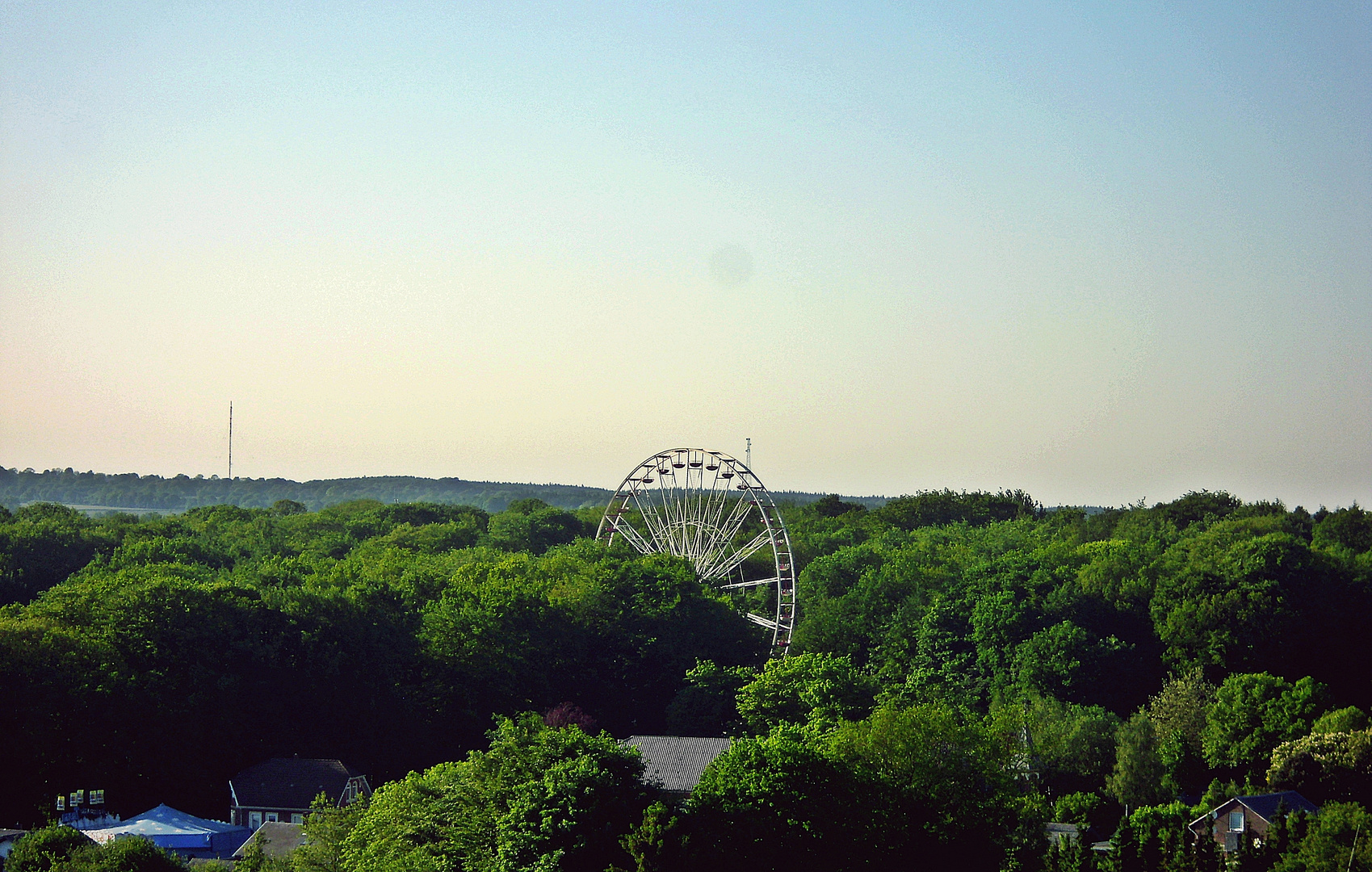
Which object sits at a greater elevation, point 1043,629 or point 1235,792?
point 1043,629

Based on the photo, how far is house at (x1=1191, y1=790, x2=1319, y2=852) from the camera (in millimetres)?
44812

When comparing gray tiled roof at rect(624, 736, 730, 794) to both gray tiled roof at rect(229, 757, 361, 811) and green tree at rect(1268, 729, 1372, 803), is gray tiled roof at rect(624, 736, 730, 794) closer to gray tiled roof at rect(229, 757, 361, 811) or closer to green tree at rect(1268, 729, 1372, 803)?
gray tiled roof at rect(229, 757, 361, 811)

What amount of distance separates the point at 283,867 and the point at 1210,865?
23.4m

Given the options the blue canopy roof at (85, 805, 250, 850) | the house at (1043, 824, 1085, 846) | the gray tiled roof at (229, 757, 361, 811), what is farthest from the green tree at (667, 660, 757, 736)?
the blue canopy roof at (85, 805, 250, 850)

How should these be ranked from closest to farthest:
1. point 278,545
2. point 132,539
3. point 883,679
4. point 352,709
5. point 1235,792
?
point 1235,792
point 352,709
point 883,679
point 132,539
point 278,545

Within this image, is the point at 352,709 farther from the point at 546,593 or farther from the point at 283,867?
the point at 283,867

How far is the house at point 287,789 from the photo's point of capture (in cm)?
5012

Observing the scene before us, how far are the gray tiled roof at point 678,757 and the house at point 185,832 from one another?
12.5 meters

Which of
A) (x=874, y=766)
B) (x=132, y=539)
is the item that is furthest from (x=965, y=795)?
(x=132, y=539)

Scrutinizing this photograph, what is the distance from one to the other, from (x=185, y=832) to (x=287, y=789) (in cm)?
713

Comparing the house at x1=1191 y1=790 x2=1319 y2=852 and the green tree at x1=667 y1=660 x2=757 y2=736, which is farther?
the green tree at x1=667 y1=660 x2=757 y2=736

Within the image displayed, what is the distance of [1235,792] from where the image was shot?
49688 mm

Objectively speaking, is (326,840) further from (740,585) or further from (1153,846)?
(740,585)

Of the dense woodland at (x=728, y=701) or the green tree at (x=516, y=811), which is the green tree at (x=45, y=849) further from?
the green tree at (x=516, y=811)
